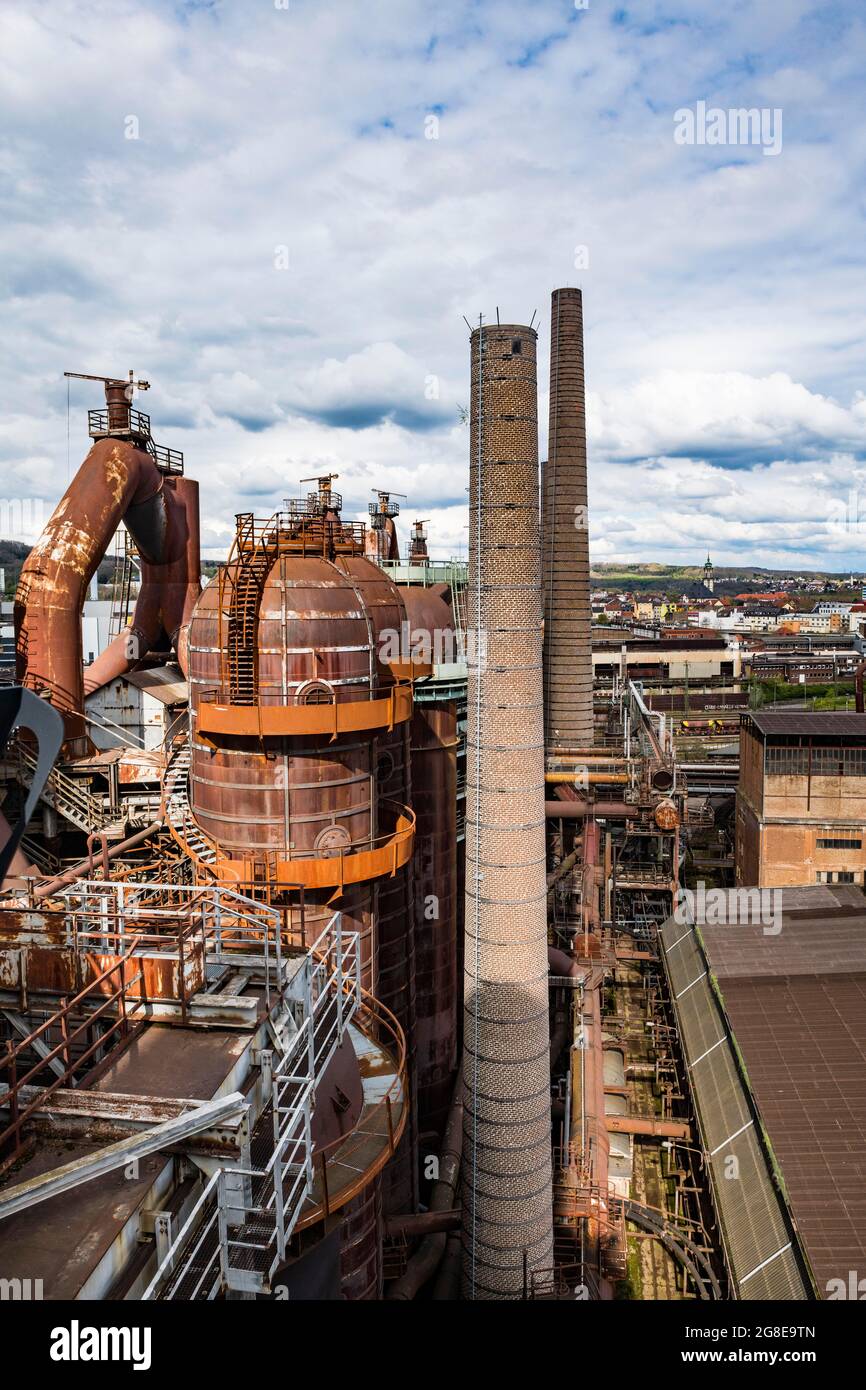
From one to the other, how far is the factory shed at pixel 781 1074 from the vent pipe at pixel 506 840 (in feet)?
14.6

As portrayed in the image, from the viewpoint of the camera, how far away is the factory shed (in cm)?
1612

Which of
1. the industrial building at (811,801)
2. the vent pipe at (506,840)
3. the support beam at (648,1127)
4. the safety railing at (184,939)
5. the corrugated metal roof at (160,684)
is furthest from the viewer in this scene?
the industrial building at (811,801)

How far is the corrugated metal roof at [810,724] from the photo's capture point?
33.4 metres

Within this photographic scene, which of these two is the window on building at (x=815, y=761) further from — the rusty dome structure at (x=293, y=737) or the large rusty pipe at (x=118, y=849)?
the large rusty pipe at (x=118, y=849)

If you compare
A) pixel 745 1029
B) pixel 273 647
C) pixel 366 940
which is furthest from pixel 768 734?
pixel 273 647

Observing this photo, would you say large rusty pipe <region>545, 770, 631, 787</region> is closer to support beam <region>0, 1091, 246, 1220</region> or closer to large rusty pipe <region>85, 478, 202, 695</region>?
large rusty pipe <region>85, 478, 202, 695</region>

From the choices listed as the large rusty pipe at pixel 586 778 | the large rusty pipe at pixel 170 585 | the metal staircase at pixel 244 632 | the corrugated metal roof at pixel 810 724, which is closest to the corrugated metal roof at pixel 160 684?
the large rusty pipe at pixel 170 585

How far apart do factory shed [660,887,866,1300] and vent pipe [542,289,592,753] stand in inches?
407

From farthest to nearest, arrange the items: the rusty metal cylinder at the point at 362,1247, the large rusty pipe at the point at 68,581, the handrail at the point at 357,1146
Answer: the large rusty pipe at the point at 68,581 < the rusty metal cylinder at the point at 362,1247 < the handrail at the point at 357,1146

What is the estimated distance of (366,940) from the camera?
629 inches

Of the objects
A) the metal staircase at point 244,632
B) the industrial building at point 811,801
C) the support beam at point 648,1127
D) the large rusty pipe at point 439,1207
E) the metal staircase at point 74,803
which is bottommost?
the support beam at point 648,1127

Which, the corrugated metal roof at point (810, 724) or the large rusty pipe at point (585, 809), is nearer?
the large rusty pipe at point (585, 809)

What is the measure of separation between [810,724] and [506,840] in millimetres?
22627

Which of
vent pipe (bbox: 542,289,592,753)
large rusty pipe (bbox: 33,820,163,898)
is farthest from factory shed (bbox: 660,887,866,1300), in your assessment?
large rusty pipe (bbox: 33,820,163,898)
